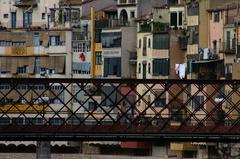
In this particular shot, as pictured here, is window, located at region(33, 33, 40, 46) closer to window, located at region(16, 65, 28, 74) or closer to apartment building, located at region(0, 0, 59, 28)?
window, located at region(16, 65, 28, 74)

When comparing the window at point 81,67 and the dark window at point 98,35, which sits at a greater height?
the dark window at point 98,35

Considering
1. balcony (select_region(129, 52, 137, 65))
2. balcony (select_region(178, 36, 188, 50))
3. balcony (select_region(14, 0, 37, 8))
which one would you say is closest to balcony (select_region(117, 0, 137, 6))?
balcony (select_region(129, 52, 137, 65))

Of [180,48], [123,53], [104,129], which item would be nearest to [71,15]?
[123,53]

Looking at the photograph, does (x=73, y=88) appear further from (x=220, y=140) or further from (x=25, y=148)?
(x=220, y=140)

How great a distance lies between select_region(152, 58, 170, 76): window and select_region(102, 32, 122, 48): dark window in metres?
5.72

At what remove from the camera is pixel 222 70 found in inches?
3403

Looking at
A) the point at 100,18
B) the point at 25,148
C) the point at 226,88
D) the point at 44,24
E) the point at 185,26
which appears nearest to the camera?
the point at 226,88

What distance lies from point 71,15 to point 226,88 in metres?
29.0

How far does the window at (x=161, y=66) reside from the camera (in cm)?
9419

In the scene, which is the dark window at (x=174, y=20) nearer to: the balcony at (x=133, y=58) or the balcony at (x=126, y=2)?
the balcony at (x=133, y=58)

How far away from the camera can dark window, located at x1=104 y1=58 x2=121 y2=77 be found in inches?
3962

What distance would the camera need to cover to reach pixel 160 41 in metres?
94.5

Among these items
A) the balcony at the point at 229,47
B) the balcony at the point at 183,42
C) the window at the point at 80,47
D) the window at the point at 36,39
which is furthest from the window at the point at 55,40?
the balcony at the point at 229,47

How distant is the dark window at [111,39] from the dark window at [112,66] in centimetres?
73
